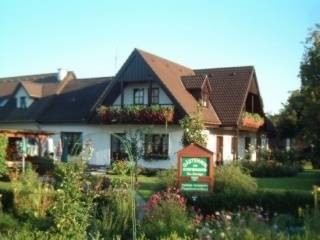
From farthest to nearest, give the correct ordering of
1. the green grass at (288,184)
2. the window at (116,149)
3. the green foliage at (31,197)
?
the window at (116,149), the green grass at (288,184), the green foliage at (31,197)

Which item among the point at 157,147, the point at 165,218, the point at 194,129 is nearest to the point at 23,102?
the point at 157,147

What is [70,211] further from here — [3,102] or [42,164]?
[3,102]

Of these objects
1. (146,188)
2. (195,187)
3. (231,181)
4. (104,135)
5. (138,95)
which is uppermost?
(138,95)

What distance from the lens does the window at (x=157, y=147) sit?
31281 millimetres

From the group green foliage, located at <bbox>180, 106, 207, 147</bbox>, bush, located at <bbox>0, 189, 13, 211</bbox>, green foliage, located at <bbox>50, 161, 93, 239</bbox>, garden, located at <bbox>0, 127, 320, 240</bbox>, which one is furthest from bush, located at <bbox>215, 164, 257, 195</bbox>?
green foliage, located at <bbox>180, 106, 207, 147</bbox>

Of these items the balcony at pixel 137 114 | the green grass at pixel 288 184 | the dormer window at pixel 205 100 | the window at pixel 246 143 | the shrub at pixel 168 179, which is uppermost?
the dormer window at pixel 205 100

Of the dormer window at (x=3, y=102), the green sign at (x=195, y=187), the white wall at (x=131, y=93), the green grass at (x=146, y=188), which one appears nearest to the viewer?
the green grass at (x=146, y=188)

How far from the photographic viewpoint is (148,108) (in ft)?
101

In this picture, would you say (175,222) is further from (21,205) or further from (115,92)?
(115,92)

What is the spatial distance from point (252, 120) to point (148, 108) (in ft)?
30.1

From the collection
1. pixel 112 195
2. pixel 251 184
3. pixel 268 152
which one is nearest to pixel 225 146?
pixel 268 152

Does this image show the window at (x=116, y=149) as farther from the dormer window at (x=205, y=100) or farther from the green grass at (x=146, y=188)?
the green grass at (x=146, y=188)

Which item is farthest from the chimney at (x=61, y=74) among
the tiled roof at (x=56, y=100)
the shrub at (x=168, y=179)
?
the shrub at (x=168, y=179)

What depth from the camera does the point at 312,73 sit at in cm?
2909
